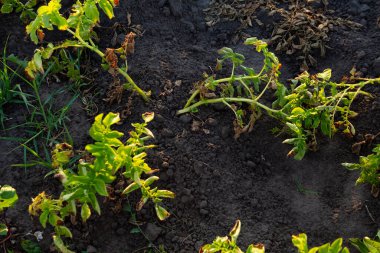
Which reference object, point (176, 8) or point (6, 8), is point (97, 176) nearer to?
point (6, 8)

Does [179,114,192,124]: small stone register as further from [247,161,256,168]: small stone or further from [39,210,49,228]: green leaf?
[39,210,49,228]: green leaf

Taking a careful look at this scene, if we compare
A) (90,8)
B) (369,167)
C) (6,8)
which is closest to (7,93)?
(6,8)

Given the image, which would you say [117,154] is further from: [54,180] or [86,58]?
[86,58]

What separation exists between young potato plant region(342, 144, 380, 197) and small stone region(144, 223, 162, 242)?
3.35 ft

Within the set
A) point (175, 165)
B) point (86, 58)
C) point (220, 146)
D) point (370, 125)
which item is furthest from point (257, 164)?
point (86, 58)

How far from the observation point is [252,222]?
10.1ft

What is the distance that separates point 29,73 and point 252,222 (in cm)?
143

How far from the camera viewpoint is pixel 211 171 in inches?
127

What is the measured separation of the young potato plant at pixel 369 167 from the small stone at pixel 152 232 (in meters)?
1.02

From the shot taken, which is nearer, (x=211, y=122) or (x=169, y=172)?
(x=169, y=172)

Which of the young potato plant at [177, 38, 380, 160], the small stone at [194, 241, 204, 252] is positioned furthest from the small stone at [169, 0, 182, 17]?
the small stone at [194, 241, 204, 252]

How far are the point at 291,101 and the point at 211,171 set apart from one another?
592 mm

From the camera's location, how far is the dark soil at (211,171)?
9.94 ft

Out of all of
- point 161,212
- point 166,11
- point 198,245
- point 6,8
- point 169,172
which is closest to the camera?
point 161,212
